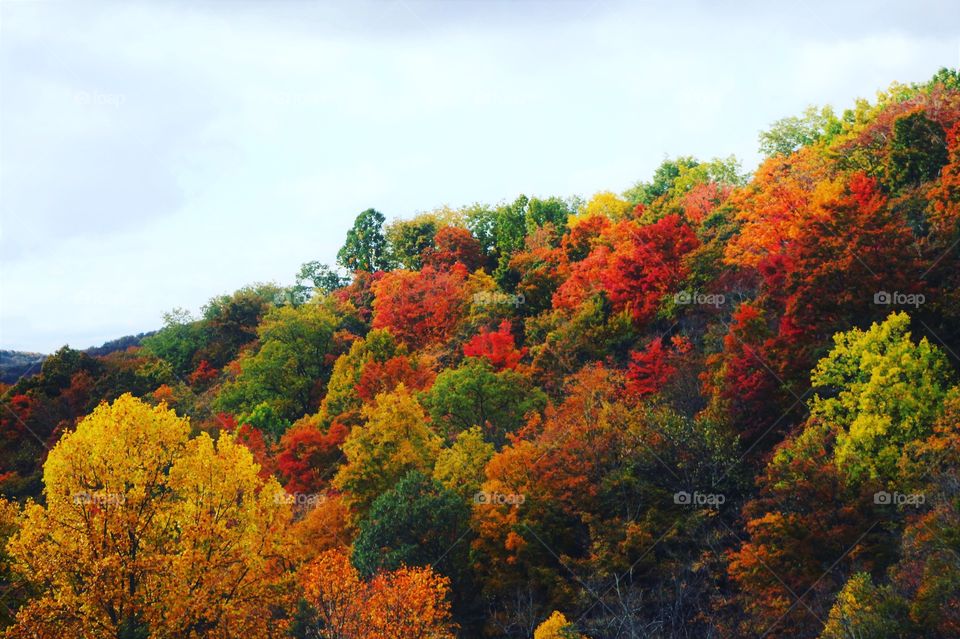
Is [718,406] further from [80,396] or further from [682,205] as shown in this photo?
[80,396]

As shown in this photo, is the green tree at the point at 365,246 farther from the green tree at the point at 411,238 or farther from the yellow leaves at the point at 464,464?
the yellow leaves at the point at 464,464

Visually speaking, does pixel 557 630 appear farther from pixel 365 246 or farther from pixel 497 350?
pixel 365 246

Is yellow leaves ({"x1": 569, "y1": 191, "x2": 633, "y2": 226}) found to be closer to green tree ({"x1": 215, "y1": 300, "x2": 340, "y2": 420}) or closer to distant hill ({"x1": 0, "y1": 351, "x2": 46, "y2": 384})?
green tree ({"x1": 215, "y1": 300, "x2": 340, "y2": 420})

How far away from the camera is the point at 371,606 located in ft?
89.9

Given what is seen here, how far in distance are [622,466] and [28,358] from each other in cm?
15266

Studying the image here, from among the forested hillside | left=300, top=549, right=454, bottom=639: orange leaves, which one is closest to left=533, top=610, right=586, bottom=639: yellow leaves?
the forested hillside

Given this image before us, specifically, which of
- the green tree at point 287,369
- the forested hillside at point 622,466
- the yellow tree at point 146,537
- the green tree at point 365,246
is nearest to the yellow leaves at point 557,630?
the forested hillside at point 622,466

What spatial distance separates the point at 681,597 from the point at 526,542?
616 centimetres

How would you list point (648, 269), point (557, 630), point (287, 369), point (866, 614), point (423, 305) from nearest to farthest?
point (866, 614) < point (557, 630) < point (648, 269) < point (423, 305) < point (287, 369)

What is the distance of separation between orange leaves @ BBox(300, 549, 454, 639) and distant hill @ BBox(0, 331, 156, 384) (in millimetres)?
101802

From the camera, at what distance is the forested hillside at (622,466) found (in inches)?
949

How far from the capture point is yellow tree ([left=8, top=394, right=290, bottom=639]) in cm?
2283

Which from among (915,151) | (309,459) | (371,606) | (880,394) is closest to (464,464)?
(371,606)

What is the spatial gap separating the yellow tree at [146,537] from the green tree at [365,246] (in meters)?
67.8
